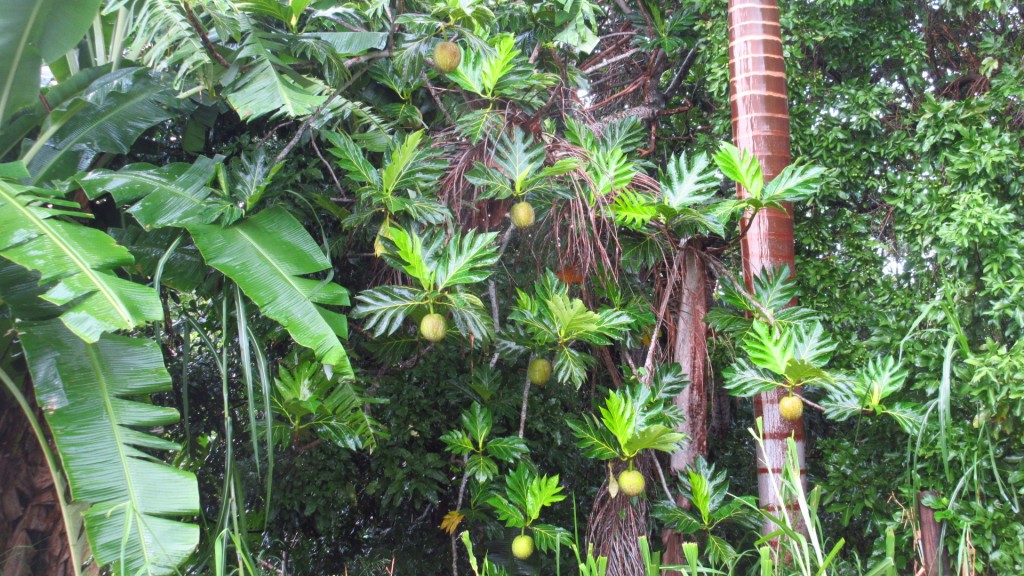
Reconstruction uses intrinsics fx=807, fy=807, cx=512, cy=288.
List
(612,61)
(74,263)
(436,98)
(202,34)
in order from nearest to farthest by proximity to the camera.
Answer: (74,263)
(202,34)
(436,98)
(612,61)

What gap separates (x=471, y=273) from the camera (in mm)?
3039

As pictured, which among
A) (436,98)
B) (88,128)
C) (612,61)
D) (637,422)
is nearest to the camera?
(637,422)

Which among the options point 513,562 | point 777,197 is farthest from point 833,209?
point 513,562

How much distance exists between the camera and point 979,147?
10.9 ft

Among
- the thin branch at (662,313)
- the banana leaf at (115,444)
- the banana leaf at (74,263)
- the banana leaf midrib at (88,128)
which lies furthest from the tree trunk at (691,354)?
the banana leaf midrib at (88,128)

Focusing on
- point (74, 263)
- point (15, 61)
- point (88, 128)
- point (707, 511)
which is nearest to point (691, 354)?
point (707, 511)

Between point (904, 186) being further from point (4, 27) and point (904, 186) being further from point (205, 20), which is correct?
point (4, 27)

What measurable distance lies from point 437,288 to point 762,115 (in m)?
1.56

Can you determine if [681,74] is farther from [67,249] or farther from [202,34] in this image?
[67,249]

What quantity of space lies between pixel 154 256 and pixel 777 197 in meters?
2.55

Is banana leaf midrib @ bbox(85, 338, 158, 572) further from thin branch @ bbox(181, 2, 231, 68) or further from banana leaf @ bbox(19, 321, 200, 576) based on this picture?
thin branch @ bbox(181, 2, 231, 68)

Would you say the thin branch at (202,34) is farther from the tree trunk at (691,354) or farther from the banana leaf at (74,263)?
the tree trunk at (691,354)

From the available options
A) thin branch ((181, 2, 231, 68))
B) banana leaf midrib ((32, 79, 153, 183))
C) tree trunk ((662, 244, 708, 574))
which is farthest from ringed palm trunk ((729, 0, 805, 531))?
banana leaf midrib ((32, 79, 153, 183))

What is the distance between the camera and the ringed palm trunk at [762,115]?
3322 millimetres
